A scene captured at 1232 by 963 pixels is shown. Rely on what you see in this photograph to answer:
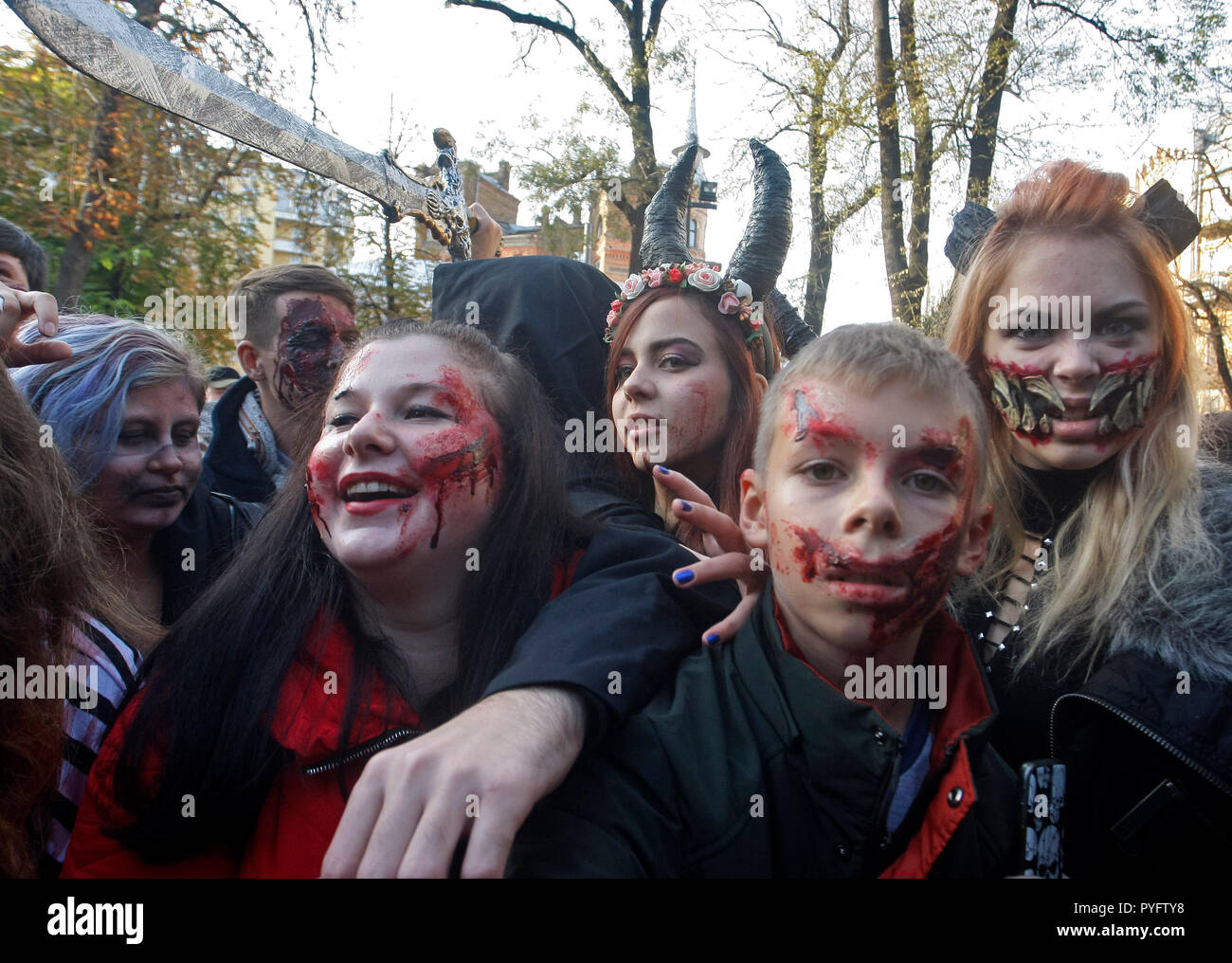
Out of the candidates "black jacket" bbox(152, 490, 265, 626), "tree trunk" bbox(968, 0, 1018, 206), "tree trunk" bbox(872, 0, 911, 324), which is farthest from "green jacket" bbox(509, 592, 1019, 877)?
"tree trunk" bbox(968, 0, 1018, 206)

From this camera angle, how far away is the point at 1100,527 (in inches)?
66.5

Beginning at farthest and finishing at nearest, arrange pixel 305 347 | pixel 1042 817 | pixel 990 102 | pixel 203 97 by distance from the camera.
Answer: pixel 990 102 → pixel 305 347 → pixel 203 97 → pixel 1042 817

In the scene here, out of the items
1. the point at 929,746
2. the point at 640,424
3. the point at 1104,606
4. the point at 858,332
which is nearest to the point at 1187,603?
the point at 1104,606

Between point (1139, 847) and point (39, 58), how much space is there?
300 inches

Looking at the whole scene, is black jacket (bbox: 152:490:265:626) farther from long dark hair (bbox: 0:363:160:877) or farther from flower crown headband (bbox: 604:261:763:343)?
flower crown headband (bbox: 604:261:763:343)

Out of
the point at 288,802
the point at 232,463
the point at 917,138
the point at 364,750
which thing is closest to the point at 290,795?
the point at 288,802

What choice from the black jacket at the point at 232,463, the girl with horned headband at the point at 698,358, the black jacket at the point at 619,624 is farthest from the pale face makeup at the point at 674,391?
the black jacket at the point at 232,463

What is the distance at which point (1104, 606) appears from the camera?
1.59 meters

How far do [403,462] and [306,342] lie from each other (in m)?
1.84

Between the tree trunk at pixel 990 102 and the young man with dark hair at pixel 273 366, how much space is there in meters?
4.24

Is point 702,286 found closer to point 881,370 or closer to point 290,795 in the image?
point 881,370

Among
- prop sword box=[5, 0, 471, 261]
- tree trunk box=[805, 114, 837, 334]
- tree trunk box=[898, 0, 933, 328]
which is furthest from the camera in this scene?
tree trunk box=[805, 114, 837, 334]

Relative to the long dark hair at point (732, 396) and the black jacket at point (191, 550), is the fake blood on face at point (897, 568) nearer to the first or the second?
the long dark hair at point (732, 396)

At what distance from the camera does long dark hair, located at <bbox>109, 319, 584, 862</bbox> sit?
1.45 metres
